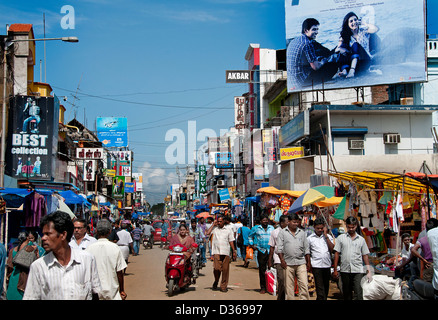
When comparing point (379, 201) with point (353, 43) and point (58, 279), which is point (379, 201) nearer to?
point (58, 279)

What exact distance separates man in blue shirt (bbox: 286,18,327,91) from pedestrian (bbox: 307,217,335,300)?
1744 centimetres

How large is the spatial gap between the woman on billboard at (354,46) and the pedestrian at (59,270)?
23173mm

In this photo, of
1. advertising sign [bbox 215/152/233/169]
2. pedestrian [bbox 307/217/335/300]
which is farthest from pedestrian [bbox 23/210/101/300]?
advertising sign [bbox 215/152/233/169]

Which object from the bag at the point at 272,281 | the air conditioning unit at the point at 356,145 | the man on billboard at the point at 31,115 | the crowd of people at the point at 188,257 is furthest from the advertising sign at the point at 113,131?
the bag at the point at 272,281

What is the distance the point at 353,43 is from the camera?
26.1m

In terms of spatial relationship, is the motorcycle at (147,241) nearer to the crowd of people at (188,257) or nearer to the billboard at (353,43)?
the billboard at (353,43)

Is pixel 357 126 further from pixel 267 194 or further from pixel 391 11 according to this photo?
pixel 267 194

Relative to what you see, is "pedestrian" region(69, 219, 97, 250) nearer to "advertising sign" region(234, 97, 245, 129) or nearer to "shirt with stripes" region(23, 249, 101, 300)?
"shirt with stripes" region(23, 249, 101, 300)

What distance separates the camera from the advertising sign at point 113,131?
4819 centimetres

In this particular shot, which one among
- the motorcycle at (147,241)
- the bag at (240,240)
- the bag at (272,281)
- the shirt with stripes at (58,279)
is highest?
the shirt with stripes at (58,279)

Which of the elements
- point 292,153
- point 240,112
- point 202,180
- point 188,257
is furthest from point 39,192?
point 202,180

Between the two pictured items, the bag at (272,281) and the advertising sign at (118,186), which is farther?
the advertising sign at (118,186)

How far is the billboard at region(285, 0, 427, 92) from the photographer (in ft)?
82.5
